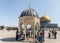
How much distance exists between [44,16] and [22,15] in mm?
38625

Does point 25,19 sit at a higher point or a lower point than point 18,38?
higher

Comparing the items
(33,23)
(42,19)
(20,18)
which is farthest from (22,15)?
(42,19)

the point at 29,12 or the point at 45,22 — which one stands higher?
the point at 45,22

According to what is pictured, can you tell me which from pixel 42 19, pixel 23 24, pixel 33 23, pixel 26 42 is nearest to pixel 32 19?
pixel 33 23

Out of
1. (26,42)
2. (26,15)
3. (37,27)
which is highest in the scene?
(26,15)

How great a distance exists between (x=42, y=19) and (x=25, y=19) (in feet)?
121

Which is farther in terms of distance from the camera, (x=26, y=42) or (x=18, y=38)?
(x=18, y=38)

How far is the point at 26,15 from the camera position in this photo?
60.5 feet

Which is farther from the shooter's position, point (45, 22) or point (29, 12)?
point (45, 22)

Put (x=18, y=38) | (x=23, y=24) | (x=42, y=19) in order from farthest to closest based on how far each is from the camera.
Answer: (x=42, y=19) < (x=23, y=24) < (x=18, y=38)

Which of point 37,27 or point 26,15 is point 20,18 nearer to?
point 26,15

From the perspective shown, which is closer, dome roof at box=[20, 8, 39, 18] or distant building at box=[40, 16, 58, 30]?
dome roof at box=[20, 8, 39, 18]

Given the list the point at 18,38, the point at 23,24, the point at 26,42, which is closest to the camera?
the point at 26,42

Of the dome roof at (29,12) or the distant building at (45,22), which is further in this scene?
the distant building at (45,22)
